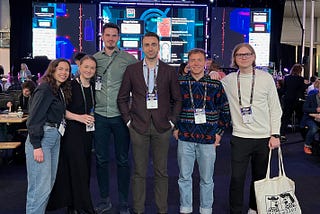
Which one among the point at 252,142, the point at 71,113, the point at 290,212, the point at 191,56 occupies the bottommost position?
the point at 290,212

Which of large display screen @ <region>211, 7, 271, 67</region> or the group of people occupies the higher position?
large display screen @ <region>211, 7, 271, 67</region>

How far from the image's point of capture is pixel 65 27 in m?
10.7

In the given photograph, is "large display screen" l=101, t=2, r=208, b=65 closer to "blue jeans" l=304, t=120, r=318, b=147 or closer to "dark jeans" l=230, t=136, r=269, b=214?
"blue jeans" l=304, t=120, r=318, b=147

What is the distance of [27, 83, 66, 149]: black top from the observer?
274 cm

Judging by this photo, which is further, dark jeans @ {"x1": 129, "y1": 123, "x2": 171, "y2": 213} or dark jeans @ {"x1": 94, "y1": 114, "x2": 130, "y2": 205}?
dark jeans @ {"x1": 94, "y1": 114, "x2": 130, "y2": 205}

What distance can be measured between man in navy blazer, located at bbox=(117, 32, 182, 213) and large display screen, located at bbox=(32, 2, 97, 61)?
775 cm

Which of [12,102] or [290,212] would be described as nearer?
[290,212]

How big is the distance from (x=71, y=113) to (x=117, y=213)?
99cm

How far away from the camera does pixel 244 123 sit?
3133mm

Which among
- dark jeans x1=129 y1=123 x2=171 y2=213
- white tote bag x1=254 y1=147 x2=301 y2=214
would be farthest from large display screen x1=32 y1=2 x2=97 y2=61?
white tote bag x1=254 y1=147 x2=301 y2=214

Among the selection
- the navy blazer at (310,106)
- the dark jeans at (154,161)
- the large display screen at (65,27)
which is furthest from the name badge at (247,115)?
the large display screen at (65,27)

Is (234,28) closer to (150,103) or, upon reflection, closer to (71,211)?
(150,103)

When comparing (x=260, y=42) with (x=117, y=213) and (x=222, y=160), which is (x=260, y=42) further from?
(x=117, y=213)

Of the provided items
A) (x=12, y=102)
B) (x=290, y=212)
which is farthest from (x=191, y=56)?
(x=12, y=102)
